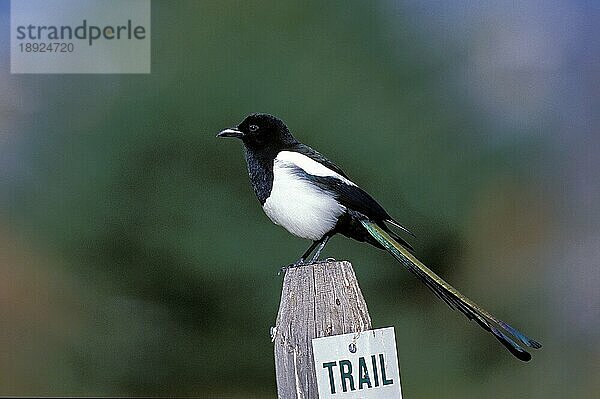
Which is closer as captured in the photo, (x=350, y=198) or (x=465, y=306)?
(x=465, y=306)

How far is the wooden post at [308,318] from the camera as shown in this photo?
0.71m

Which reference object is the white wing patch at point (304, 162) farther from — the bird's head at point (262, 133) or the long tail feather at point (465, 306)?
the long tail feather at point (465, 306)

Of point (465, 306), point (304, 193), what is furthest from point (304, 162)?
point (465, 306)

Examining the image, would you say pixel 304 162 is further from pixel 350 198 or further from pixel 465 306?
pixel 465 306

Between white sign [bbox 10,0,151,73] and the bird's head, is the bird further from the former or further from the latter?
white sign [bbox 10,0,151,73]

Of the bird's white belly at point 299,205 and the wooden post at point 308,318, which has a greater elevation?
the bird's white belly at point 299,205

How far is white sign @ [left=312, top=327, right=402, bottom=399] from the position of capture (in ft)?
2.29

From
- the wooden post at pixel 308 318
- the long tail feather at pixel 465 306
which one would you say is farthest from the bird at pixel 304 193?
the wooden post at pixel 308 318

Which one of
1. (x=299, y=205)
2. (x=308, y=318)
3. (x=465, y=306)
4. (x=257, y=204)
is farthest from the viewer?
(x=257, y=204)

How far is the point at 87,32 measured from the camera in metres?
1.89

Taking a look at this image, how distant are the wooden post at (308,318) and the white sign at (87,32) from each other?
1.29 m

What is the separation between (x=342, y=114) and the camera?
1.88 m

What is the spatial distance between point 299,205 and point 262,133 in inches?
5.7

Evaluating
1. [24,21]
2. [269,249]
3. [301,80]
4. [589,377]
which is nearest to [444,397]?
[589,377]
